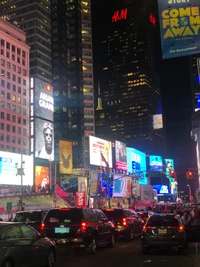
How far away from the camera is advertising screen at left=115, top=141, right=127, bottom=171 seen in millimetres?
91188

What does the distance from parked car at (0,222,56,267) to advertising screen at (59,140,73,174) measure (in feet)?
194

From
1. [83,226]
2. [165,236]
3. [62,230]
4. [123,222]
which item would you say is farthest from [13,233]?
[123,222]

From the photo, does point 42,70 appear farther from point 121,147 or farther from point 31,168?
point 31,168

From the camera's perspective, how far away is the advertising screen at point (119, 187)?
3494 inches

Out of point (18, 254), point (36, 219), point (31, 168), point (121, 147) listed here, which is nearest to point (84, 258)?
point (18, 254)

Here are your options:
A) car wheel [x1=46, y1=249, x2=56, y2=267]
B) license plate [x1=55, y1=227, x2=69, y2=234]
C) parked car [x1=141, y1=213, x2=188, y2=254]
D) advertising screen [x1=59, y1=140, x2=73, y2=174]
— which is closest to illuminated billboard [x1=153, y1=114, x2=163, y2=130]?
advertising screen [x1=59, y1=140, x2=73, y2=174]

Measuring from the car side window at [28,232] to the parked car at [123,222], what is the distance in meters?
9.73

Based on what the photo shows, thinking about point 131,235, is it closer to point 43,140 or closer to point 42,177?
point 42,177

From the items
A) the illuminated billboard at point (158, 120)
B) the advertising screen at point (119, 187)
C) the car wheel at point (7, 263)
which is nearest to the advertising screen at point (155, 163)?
the illuminated billboard at point (158, 120)

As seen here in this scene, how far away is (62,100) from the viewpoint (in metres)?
128

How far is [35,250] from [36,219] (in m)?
9.03

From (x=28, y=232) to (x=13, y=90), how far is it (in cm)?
10034

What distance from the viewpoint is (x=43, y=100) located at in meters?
88.8

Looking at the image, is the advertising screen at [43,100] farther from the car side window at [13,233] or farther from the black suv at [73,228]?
the car side window at [13,233]
